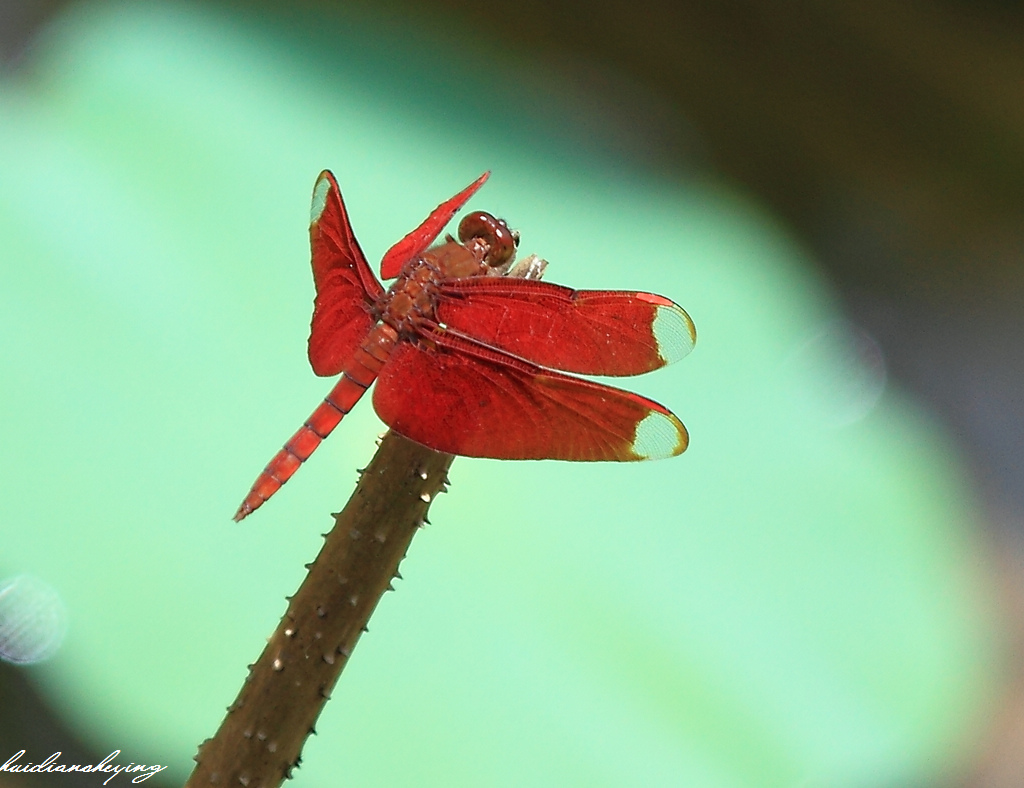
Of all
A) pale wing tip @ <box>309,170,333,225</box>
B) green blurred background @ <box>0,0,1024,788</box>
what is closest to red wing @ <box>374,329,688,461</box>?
pale wing tip @ <box>309,170,333,225</box>

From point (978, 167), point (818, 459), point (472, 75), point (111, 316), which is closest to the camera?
point (111, 316)

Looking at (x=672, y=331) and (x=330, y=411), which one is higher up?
(x=672, y=331)

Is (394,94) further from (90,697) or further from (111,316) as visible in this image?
(90,697)

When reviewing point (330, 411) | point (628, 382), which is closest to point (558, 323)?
point (330, 411)

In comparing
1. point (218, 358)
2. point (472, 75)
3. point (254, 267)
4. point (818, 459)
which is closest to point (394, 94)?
point (472, 75)

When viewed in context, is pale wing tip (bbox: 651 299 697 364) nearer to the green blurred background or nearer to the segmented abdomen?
the segmented abdomen

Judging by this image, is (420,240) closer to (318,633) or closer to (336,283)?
(336,283)
